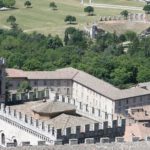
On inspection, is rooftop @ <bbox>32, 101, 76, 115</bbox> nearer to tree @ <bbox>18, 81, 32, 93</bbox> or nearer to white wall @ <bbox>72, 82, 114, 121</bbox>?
white wall @ <bbox>72, 82, 114, 121</bbox>

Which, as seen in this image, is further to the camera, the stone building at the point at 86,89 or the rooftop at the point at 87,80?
the rooftop at the point at 87,80

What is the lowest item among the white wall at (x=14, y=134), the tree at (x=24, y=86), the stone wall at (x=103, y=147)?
the tree at (x=24, y=86)

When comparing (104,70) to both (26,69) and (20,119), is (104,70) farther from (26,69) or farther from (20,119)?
(20,119)

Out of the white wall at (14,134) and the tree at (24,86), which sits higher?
the white wall at (14,134)

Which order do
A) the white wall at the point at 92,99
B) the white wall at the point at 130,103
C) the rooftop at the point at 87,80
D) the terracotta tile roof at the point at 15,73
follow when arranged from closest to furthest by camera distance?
the white wall at the point at 130,103, the white wall at the point at 92,99, the rooftop at the point at 87,80, the terracotta tile roof at the point at 15,73

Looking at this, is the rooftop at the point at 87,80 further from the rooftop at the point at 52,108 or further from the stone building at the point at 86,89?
the rooftop at the point at 52,108

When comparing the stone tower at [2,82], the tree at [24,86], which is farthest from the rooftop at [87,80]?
the stone tower at [2,82]

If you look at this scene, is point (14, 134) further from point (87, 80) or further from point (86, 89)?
point (87, 80)

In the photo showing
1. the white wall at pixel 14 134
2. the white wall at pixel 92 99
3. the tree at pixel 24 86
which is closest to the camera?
the white wall at pixel 14 134

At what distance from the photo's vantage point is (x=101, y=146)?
73125 millimetres

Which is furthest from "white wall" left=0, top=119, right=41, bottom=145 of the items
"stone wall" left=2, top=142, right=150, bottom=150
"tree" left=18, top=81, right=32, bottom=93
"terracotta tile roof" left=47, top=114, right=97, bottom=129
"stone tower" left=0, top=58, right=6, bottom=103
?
"tree" left=18, top=81, right=32, bottom=93

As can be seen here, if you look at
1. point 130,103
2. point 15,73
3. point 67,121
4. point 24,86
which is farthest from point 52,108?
point 15,73

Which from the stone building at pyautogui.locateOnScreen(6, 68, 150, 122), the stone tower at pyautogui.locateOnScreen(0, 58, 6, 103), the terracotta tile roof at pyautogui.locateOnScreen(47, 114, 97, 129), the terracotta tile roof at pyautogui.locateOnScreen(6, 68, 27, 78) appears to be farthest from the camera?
the terracotta tile roof at pyautogui.locateOnScreen(6, 68, 27, 78)

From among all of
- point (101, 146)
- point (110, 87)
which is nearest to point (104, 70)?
point (110, 87)
